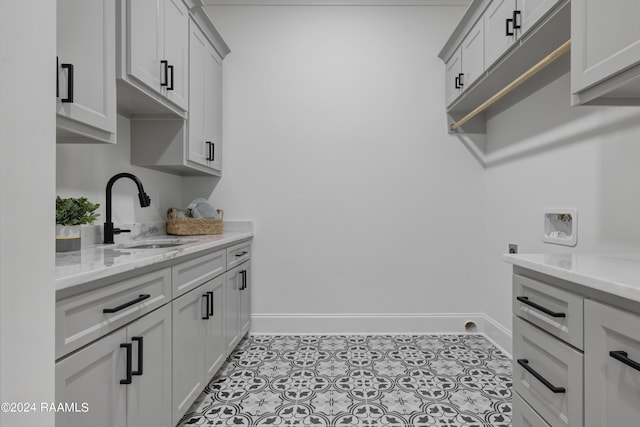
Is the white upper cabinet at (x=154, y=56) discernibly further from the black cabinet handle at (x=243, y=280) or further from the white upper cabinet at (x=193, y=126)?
the black cabinet handle at (x=243, y=280)

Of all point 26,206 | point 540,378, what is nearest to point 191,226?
point 26,206

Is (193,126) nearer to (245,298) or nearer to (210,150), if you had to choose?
(210,150)

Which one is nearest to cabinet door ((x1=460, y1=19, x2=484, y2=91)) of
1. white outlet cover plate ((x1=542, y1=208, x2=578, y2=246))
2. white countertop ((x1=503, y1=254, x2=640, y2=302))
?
white outlet cover plate ((x1=542, y1=208, x2=578, y2=246))

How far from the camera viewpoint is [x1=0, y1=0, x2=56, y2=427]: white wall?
1.52 ft

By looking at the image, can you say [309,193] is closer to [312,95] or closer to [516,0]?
[312,95]

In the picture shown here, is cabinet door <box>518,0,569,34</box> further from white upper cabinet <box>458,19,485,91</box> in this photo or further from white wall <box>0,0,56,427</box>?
white wall <box>0,0,56,427</box>

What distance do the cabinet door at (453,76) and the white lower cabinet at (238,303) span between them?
2.10 meters

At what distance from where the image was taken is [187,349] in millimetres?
1628

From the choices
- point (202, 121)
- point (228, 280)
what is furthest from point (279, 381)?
point (202, 121)

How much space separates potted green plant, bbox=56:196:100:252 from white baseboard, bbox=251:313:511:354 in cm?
182

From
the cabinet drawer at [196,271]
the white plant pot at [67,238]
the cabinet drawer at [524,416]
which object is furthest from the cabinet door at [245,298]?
the cabinet drawer at [524,416]

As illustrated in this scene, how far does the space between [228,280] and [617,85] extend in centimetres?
211

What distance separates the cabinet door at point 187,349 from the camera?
1.51m

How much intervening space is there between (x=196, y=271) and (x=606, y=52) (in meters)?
1.82
